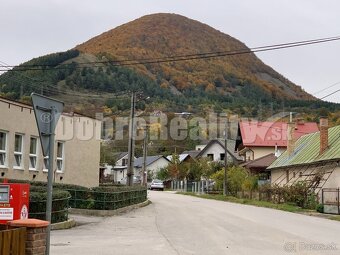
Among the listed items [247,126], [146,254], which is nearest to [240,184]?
[247,126]

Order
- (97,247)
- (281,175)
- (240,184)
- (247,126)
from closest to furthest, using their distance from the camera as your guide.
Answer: (97,247)
(281,175)
(240,184)
(247,126)

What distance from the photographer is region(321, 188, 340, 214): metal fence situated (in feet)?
107

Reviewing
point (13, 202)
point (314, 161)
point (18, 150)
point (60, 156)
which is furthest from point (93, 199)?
point (314, 161)

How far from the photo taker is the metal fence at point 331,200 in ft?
107

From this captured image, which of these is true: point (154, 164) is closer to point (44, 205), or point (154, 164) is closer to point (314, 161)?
point (314, 161)

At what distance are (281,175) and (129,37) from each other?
7339 cm

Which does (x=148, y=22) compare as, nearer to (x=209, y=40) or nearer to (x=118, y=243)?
(x=209, y=40)

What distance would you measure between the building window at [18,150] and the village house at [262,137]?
4861cm

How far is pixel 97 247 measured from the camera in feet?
44.9

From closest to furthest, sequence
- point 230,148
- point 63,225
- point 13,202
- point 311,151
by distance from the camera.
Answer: point 13,202 < point 63,225 < point 311,151 < point 230,148

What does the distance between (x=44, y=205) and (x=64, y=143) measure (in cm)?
1329

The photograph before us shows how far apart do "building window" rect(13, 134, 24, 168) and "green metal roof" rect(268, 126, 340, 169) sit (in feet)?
71.7

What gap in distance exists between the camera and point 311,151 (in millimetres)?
45438

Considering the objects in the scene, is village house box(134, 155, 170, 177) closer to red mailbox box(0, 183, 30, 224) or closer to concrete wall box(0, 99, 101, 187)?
concrete wall box(0, 99, 101, 187)
